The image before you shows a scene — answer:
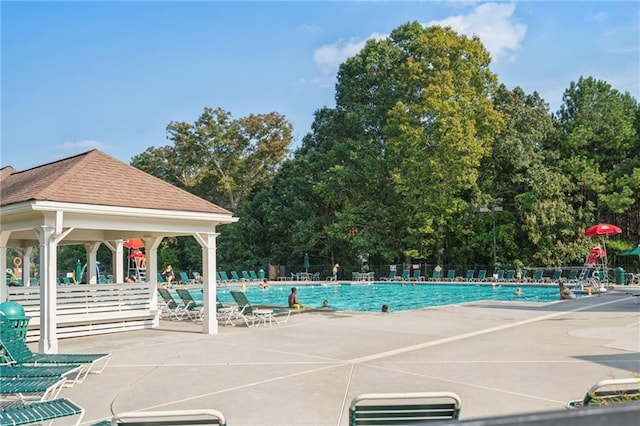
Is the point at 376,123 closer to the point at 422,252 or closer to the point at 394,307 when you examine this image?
the point at 422,252

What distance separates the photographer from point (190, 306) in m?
17.2

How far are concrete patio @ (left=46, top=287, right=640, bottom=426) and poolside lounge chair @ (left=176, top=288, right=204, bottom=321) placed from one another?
4.56 feet

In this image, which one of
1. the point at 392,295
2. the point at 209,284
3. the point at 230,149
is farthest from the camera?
the point at 230,149

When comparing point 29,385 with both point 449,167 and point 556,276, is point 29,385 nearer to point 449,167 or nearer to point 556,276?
point 556,276

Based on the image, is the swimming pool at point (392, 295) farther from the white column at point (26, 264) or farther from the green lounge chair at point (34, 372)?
the green lounge chair at point (34, 372)

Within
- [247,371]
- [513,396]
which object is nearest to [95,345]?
[247,371]

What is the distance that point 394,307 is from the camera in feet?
78.4

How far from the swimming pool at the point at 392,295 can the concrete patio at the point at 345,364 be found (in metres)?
9.97

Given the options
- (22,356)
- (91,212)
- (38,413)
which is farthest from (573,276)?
(38,413)

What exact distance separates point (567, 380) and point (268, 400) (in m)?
4.26

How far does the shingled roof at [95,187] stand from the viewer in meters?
12.0

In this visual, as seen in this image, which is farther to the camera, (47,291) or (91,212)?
(91,212)

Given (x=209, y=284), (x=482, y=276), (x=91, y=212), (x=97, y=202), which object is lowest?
(x=482, y=276)

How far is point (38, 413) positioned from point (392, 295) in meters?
26.6
